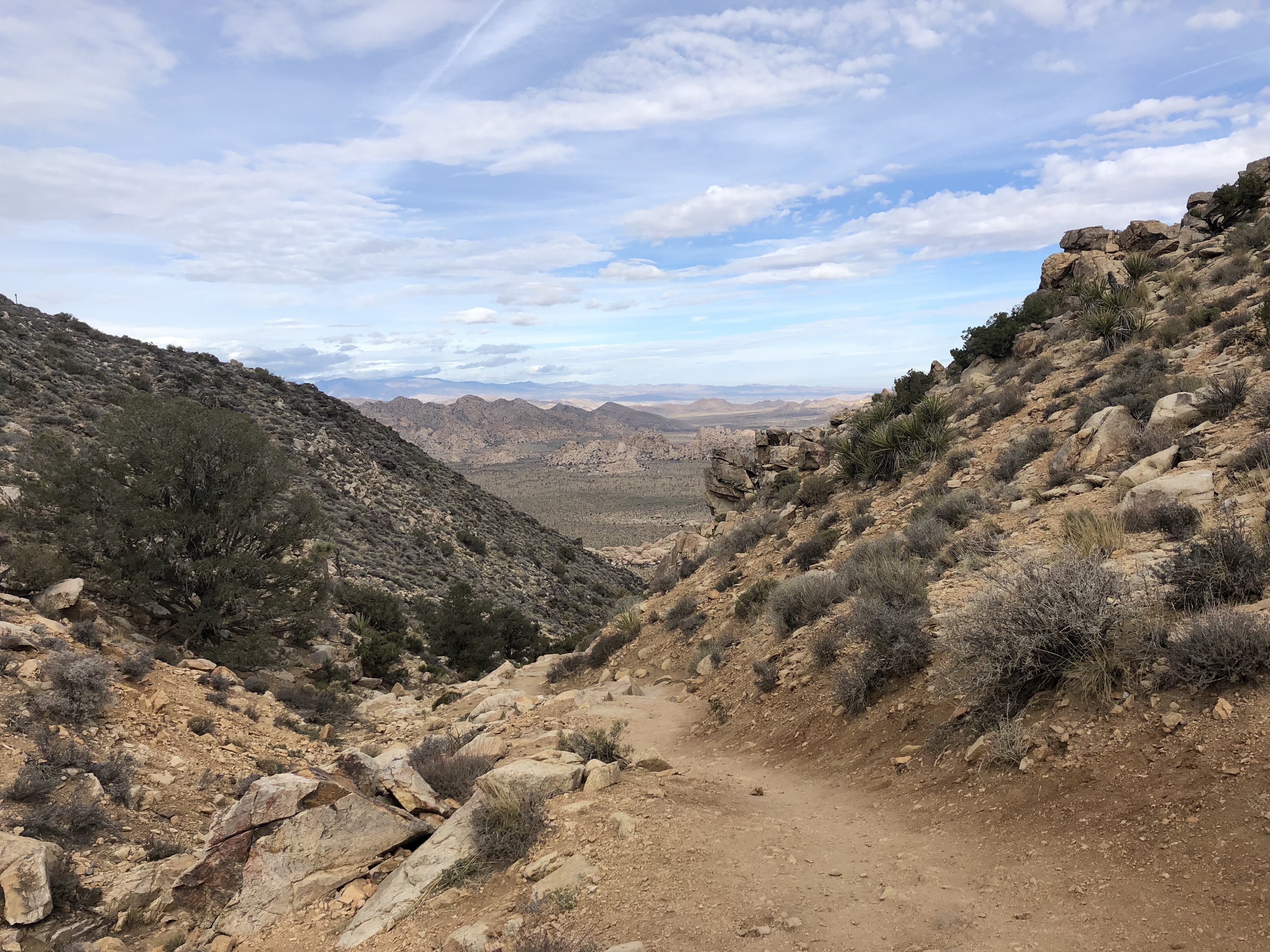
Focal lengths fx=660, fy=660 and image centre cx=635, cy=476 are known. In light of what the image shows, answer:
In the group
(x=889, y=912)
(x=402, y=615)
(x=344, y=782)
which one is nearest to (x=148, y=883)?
(x=344, y=782)

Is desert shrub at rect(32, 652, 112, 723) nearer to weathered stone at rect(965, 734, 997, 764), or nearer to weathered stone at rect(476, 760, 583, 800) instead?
weathered stone at rect(476, 760, 583, 800)

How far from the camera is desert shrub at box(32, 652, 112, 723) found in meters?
8.24

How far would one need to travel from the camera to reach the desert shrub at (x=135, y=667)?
1015 centimetres

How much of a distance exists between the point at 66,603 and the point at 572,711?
29.7ft

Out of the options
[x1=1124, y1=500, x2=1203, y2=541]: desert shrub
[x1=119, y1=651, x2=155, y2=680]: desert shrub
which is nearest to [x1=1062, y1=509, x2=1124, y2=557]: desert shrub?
[x1=1124, y1=500, x2=1203, y2=541]: desert shrub

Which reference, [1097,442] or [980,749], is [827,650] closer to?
[980,749]

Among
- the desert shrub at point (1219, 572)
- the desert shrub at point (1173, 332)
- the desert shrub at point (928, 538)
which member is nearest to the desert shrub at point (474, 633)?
the desert shrub at point (928, 538)

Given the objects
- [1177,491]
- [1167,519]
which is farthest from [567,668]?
[1177,491]

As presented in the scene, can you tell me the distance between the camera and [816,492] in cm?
1780

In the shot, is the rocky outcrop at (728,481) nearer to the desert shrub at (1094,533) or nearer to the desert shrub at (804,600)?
the desert shrub at (804,600)

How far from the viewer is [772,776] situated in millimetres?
7277

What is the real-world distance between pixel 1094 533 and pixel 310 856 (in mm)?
8735

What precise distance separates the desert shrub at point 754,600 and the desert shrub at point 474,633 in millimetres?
11213

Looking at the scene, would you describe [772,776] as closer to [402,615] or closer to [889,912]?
[889,912]
